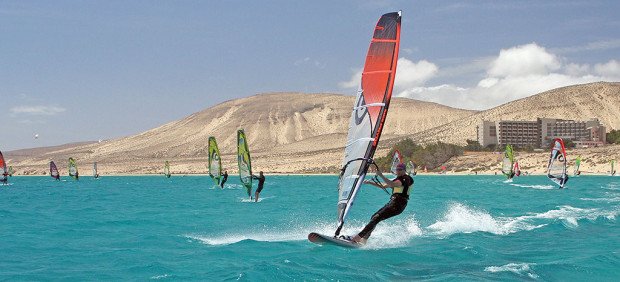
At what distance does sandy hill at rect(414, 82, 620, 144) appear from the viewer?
134250mm

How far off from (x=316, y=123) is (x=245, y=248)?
7077 inches

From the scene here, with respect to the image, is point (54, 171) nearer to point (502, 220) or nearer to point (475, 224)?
point (502, 220)

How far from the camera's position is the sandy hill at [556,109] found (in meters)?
134

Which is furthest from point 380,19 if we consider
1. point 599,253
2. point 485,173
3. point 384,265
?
point 485,173

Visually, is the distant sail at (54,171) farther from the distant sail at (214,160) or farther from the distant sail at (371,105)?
the distant sail at (371,105)

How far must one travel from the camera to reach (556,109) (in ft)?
455

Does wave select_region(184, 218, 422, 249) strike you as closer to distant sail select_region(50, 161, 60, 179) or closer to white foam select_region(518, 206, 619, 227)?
white foam select_region(518, 206, 619, 227)

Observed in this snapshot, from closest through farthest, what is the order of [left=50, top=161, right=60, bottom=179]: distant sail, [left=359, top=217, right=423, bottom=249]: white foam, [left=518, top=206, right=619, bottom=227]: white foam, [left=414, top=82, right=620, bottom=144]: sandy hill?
[left=359, top=217, right=423, bottom=249]: white foam → [left=518, top=206, right=619, bottom=227]: white foam → [left=50, top=161, right=60, bottom=179]: distant sail → [left=414, top=82, right=620, bottom=144]: sandy hill

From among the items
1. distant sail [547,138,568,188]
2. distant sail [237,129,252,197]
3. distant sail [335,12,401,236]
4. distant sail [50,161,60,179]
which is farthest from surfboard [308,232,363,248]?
distant sail [50,161,60,179]

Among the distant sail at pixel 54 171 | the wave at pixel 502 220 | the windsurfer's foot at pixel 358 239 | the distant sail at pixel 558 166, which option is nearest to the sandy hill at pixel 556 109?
the distant sail at pixel 54 171

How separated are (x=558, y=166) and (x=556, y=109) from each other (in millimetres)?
104476

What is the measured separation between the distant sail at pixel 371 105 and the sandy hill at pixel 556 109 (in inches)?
4716

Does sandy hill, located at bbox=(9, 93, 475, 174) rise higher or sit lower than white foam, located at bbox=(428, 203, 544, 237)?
higher

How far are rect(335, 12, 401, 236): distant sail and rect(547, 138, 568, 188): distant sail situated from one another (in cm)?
2651
